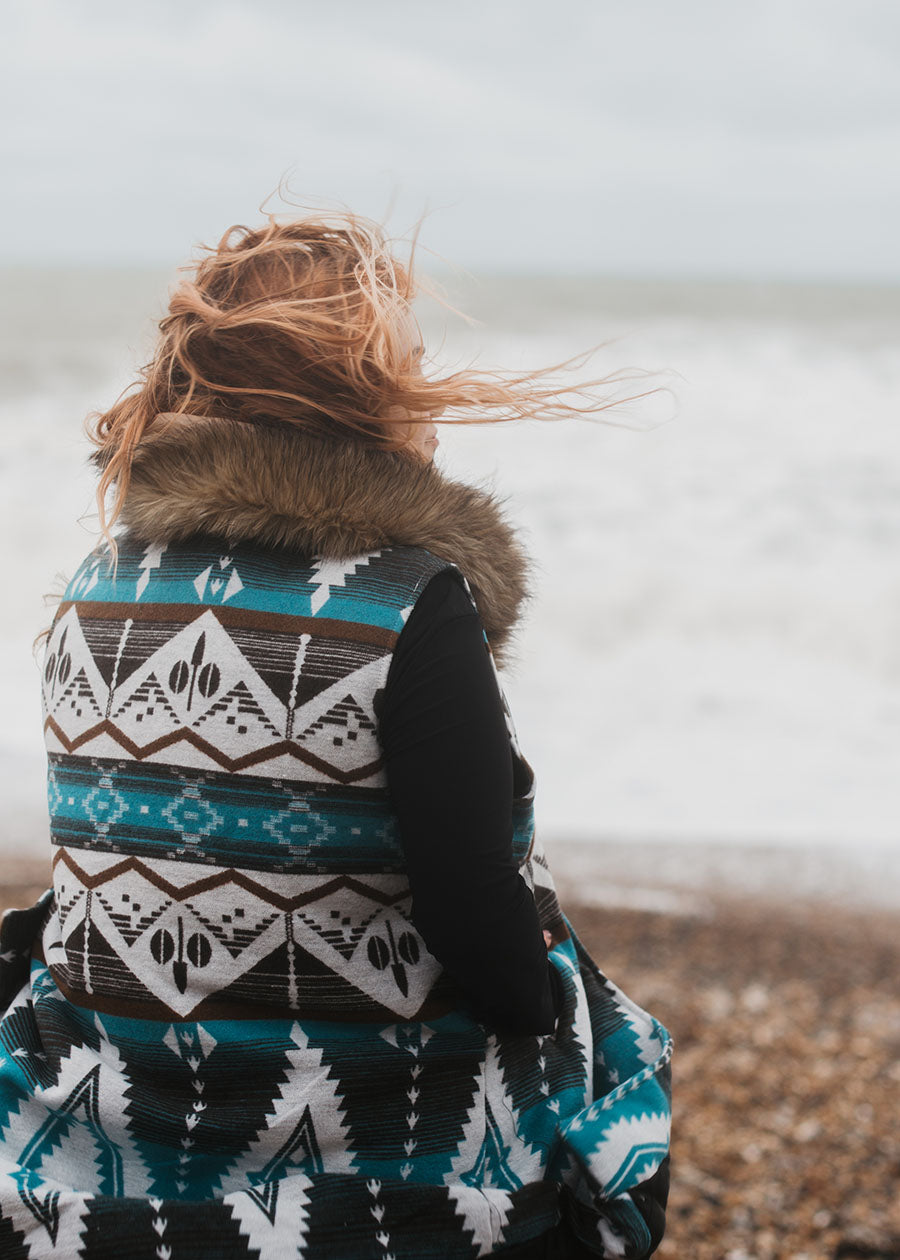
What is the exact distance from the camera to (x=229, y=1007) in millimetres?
1281

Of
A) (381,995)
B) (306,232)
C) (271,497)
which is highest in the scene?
(306,232)

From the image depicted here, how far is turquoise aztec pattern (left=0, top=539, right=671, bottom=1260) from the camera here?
4.06 feet

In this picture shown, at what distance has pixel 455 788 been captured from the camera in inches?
48.1

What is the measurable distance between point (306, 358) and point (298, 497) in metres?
0.19

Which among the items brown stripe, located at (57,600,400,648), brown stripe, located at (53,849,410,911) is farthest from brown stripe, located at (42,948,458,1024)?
brown stripe, located at (57,600,400,648)

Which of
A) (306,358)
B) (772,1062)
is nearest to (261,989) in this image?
(306,358)

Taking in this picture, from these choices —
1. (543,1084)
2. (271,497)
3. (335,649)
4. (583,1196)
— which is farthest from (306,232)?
(583,1196)

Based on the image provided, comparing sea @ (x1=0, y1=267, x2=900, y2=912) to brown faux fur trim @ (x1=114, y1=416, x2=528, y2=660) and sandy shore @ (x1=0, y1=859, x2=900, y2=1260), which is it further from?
sandy shore @ (x1=0, y1=859, x2=900, y2=1260)

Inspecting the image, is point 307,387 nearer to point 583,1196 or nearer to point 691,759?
point 583,1196

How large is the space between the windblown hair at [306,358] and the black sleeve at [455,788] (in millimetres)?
264

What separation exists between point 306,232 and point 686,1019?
3790 millimetres

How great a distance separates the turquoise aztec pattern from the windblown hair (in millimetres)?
195

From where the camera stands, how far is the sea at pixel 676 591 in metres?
6.46

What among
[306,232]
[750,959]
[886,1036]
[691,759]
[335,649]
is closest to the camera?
[335,649]
